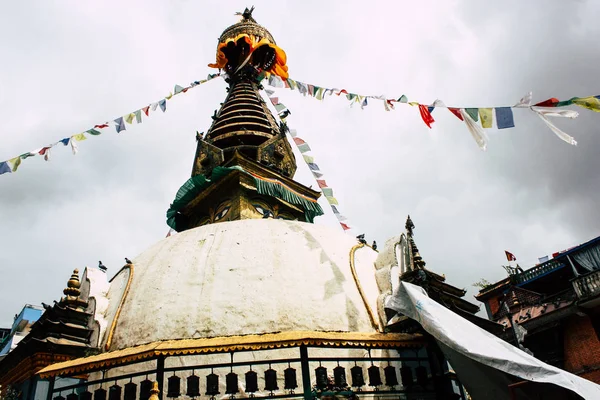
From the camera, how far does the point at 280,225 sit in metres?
10.0

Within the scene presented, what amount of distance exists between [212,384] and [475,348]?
3.45m

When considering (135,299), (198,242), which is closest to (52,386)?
(135,299)

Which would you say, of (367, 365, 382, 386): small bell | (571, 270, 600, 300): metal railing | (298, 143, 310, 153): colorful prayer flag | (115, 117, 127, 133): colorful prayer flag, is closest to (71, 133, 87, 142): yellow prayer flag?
(115, 117, 127, 133): colorful prayer flag

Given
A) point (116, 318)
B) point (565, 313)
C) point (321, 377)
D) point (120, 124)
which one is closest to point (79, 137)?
point (120, 124)

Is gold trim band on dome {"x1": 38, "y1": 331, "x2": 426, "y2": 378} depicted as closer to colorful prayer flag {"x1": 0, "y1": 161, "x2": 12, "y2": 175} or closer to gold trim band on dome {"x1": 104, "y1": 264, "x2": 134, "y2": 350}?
gold trim band on dome {"x1": 104, "y1": 264, "x2": 134, "y2": 350}

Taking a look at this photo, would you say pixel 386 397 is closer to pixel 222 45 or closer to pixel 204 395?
pixel 204 395

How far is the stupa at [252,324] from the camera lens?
21.2ft

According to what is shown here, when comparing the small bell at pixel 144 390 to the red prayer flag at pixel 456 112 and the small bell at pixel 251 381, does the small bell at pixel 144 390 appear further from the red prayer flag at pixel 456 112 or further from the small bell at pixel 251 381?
the red prayer flag at pixel 456 112

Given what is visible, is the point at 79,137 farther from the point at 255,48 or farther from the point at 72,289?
the point at 255,48

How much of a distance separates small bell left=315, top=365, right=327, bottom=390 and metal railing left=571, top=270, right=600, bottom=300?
13.2 meters

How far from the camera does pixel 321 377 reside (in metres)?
6.42

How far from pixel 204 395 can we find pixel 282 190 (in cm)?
953

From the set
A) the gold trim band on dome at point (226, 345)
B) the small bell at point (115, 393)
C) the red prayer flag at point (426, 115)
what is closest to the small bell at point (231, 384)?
the gold trim band on dome at point (226, 345)

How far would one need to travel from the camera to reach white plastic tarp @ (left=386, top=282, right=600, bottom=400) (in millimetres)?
5609
